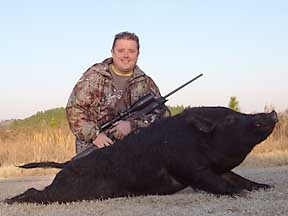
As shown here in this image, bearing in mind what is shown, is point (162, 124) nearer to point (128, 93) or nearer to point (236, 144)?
point (236, 144)

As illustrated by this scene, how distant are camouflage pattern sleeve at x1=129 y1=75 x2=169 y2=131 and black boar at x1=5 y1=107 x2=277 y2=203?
84 cm

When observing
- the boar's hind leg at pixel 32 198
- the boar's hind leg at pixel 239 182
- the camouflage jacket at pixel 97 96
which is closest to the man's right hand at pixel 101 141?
the camouflage jacket at pixel 97 96

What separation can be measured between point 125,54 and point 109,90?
469mm

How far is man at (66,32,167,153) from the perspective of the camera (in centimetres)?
650

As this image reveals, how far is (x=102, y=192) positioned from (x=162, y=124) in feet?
2.62

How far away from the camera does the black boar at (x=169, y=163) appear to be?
504 cm

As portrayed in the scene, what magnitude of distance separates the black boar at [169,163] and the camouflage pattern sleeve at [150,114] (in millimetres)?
844

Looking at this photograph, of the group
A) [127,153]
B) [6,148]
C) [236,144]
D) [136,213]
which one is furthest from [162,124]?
[6,148]

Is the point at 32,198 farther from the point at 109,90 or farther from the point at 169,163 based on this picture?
the point at 109,90

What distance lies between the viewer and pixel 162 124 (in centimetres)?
539

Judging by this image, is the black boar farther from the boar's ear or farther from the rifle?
the rifle

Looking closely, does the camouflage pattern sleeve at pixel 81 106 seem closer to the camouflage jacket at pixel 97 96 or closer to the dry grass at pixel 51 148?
the camouflage jacket at pixel 97 96

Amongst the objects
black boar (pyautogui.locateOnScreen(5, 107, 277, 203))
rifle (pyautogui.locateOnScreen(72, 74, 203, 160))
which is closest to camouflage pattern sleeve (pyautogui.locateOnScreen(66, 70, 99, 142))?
rifle (pyautogui.locateOnScreen(72, 74, 203, 160))

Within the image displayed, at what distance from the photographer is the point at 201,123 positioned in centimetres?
513
